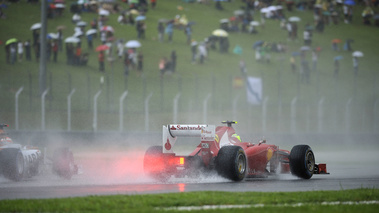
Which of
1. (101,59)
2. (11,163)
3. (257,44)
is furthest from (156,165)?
(257,44)

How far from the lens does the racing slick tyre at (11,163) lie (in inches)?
628

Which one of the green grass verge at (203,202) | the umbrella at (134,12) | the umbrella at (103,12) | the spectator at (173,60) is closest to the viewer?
the green grass verge at (203,202)

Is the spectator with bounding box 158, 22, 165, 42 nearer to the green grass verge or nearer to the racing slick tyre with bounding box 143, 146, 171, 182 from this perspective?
the racing slick tyre with bounding box 143, 146, 171, 182

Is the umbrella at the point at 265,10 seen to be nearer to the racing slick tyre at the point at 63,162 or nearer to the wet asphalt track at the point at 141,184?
the wet asphalt track at the point at 141,184

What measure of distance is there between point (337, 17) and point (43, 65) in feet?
123

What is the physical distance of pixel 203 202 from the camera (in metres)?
11.8

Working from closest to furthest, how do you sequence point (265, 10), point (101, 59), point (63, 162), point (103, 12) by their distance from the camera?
point (63, 162) < point (101, 59) < point (103, 12) < point (265, 10)

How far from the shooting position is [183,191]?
13820 millimetres

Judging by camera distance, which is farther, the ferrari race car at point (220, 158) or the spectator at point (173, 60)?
the spectator at point (173, 60)

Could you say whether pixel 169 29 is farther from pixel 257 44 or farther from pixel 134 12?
pixel 257 44

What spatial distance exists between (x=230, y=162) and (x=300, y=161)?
2093mm

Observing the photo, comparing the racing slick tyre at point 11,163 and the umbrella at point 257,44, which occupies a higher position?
the umbrella at point 257,44

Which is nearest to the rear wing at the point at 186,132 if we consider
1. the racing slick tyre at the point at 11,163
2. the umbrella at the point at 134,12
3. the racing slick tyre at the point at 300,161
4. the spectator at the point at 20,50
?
the racing slick tyre at the point at 300,161

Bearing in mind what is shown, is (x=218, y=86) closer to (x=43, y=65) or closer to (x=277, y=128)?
(x=277, y=128)
